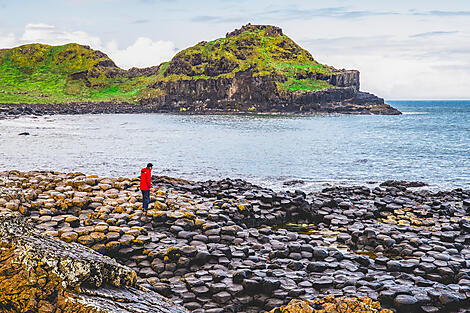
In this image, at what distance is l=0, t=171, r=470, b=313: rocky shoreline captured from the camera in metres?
10.8

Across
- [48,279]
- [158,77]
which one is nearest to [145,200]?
[48,279]

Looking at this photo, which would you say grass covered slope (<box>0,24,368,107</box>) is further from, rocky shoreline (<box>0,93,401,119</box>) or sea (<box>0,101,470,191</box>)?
sea (<box>0,101,470,191</box>)

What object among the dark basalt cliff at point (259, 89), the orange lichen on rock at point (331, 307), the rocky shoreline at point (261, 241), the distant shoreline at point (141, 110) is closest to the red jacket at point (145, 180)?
the rocky shoreline at point (261, 241)

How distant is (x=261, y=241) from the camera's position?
15430mm

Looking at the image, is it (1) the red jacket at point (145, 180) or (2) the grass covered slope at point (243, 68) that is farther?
(2) the grass covered slope at point (243, 68)

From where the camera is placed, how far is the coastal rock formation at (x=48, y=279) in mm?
4535

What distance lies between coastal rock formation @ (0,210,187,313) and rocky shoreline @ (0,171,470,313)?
3193mm

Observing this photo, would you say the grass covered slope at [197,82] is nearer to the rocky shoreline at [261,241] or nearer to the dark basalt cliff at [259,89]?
the dark basalt cliff at [259,89]

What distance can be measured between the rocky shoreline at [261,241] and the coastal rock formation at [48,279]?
3.19 meters

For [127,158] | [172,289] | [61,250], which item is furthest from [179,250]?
[127,158]

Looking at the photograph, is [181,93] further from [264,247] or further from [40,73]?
[264,247]

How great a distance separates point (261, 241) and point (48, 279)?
11.3 metres

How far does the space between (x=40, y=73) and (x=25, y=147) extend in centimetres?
17085

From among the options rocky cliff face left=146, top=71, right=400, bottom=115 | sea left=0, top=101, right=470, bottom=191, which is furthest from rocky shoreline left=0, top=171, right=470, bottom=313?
rocky cliff face left=146, top=71, right=400, bottom=115
